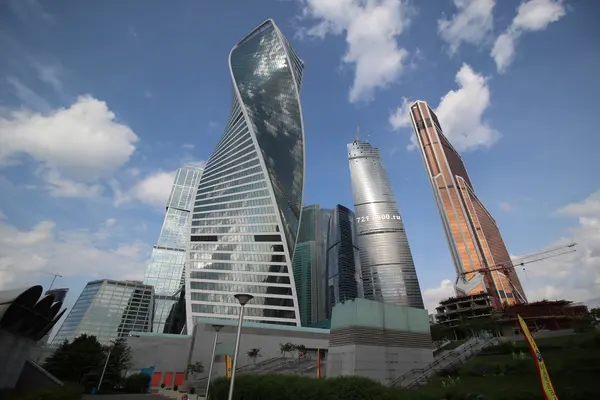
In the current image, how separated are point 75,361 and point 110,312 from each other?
5704 inches

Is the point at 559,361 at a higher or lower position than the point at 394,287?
lower

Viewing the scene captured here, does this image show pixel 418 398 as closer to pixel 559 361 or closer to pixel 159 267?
pixel 559 361

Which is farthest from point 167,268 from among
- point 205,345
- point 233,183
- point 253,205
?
point 205,345

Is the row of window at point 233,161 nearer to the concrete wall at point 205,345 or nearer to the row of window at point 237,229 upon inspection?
the row of window at point 237,229

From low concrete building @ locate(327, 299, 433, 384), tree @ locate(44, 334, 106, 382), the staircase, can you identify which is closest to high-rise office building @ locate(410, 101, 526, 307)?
the staircase

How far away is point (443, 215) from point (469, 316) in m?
54.5

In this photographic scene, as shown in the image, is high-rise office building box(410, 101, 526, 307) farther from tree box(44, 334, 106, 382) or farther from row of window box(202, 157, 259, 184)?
tree box(44, 334, 106, 382)

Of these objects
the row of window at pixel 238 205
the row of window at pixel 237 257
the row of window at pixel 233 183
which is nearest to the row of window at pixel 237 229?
the row of window at pixel 238 205

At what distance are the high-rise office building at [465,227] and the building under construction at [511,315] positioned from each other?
13135 millimetres

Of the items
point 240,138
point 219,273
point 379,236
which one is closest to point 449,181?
point 379,236

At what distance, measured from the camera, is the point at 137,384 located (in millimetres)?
52594

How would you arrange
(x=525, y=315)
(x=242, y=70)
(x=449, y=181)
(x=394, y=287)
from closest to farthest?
(x=525, y=315) < (x=242, y=70) < (x=449, y=181) < (x=394, y=287)

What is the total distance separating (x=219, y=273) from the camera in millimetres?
98000

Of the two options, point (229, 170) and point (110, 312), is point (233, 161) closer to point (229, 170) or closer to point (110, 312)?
point (229, 170)
